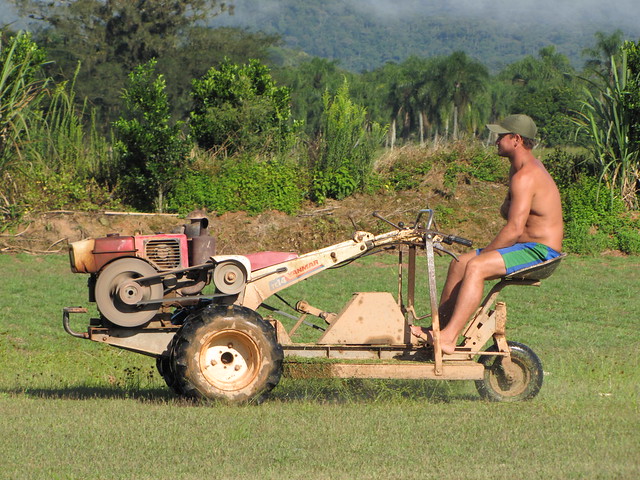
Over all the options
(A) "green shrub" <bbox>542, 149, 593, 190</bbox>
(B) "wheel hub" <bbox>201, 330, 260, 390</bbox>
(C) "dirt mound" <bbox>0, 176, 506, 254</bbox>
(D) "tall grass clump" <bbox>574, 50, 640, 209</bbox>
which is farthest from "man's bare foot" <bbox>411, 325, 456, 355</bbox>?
(A) "green shrub" <bbox>542, 149, 593, 190</bbox>

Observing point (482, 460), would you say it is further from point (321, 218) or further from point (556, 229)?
point (321, 218)

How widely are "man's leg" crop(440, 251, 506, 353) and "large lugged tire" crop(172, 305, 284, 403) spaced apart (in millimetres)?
1314

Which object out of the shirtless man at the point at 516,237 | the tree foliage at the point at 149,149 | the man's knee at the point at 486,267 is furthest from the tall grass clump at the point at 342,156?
the man's knee at the point at 486,267

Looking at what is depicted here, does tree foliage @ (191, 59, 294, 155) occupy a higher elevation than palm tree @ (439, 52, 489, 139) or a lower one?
lower

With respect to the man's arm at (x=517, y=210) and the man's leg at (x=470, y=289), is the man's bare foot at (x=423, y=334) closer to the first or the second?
the man's leg at (x=470, y=289)

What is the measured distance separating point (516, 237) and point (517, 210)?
21 centimetres

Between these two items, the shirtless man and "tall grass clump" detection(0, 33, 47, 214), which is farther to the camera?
"tall grass clump" detection(0, 33, 47, 214)

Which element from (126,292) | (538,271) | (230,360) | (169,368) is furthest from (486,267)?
(126,292)

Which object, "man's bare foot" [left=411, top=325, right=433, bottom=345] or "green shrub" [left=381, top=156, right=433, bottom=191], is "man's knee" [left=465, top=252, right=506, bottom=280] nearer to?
"man's bare foot" [left=411, top=325, right=433, bottom=345]

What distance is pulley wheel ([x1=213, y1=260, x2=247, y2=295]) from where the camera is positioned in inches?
279

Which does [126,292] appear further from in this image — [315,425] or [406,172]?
[406,172]

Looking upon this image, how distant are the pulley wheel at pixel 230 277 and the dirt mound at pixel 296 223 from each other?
1102 cm

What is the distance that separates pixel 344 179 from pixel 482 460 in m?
15.0

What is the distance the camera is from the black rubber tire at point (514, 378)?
24.9ft
